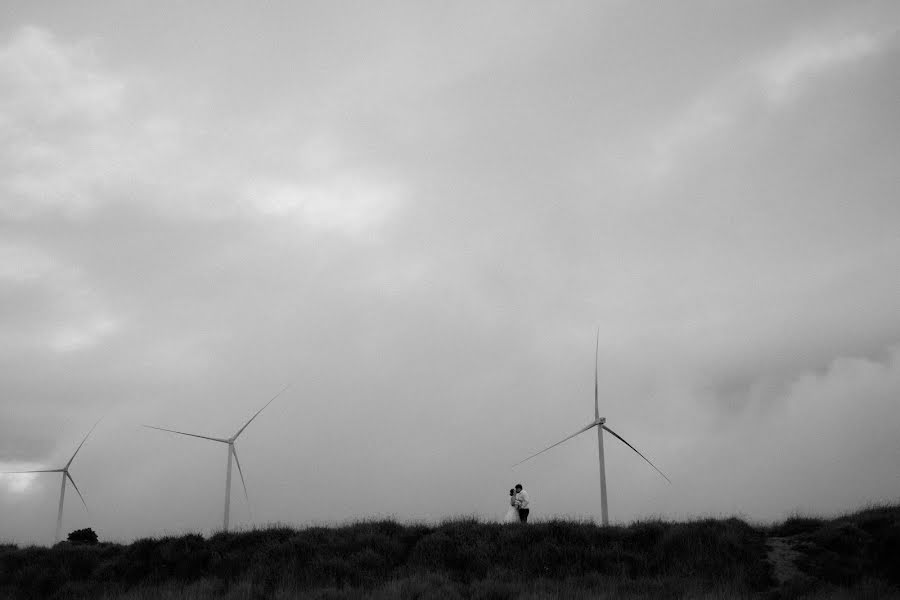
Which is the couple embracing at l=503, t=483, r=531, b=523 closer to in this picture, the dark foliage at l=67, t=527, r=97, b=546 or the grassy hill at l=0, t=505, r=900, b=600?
the grassy hill at l=0, t=505, r=900, b=600

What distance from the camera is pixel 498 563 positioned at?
27812 millimetres

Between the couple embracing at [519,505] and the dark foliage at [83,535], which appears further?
the dark foliage at [83,535]

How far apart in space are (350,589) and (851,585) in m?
15.5

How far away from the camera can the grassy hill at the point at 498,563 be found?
24.3m

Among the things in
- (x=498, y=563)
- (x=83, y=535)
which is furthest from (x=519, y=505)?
(x=83, y=535)

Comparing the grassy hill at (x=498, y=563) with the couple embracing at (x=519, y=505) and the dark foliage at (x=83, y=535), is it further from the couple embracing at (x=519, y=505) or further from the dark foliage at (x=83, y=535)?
the dark foliage at (x=83, y=535)

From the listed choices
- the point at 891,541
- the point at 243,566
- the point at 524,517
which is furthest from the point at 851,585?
the point at 243,566

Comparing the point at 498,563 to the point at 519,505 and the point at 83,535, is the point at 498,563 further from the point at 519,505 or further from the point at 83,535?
the point at 83,535

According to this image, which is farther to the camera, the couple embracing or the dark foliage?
the dark foliage

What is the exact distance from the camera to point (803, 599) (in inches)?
860

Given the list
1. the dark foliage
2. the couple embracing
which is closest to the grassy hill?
the couple embracing

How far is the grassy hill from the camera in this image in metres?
24.3

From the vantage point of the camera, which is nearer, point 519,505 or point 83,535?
point 519,505

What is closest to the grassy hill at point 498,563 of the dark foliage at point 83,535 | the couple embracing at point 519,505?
the couple embracing at point 519,505
